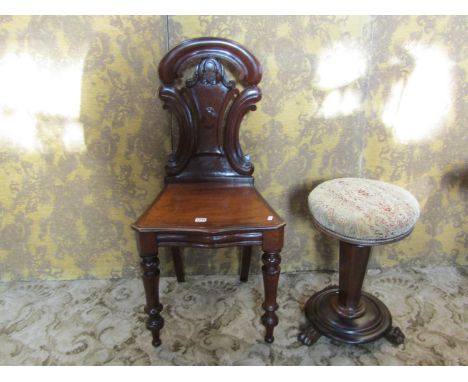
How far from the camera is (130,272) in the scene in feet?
6.69

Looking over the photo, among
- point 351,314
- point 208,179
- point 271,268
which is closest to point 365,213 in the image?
point 271,268

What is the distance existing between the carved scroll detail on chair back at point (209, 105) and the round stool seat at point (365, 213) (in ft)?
1.43

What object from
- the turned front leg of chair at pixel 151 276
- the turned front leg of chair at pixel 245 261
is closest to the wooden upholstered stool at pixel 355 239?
the turned front leg of chair at pixel 245 261

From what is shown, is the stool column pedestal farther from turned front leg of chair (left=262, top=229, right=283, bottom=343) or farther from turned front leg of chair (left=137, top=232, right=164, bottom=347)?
turned front leg of chair (left=137, top=232, right=164, bottom=347)

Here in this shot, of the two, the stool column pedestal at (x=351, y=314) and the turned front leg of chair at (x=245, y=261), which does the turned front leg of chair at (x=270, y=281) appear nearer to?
the stool column pedestal at (x=351, y=314)

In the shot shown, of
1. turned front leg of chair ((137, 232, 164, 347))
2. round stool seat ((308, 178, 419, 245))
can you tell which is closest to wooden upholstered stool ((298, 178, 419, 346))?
round stool seat ((308, 178, 419, 245))

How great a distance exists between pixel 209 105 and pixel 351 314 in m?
1.18

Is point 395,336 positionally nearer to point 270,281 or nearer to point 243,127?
point 270,281

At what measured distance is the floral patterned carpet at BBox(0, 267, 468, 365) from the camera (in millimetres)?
1496

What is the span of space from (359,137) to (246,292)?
3.45 feet

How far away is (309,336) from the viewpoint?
5.12 ft

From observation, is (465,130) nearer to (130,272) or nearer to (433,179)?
(433,179)

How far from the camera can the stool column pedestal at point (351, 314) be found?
1.50m

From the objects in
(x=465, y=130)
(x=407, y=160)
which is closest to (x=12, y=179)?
(x=407, y=160)
